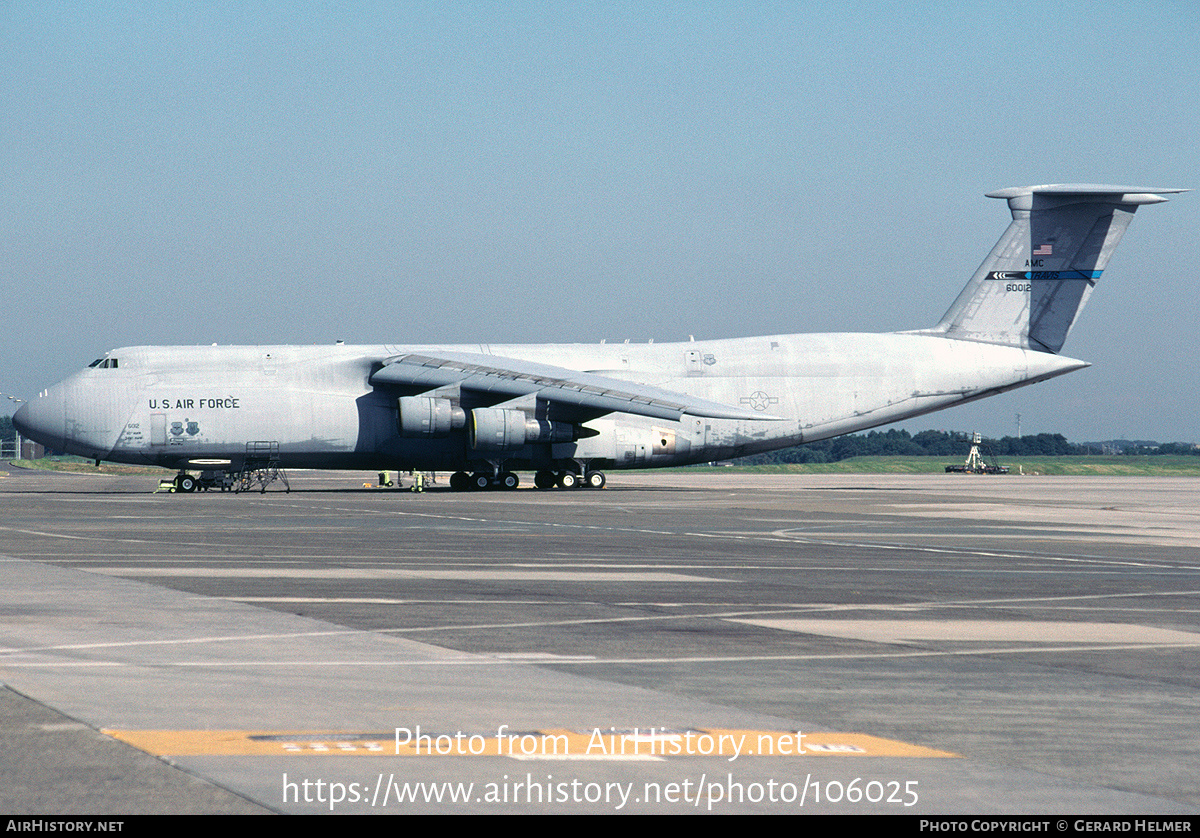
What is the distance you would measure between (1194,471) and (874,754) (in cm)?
A: 9765

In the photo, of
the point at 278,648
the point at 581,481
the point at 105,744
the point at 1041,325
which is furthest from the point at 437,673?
the point at 1041,325

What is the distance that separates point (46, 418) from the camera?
4875cm

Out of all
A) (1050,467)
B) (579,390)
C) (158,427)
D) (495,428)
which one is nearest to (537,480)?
(495,428)

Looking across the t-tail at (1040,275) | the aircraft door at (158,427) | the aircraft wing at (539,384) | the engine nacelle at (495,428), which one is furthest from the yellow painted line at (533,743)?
the t-tail at (1040,275)

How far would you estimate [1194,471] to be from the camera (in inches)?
3821

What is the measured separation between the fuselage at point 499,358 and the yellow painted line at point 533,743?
137 ft

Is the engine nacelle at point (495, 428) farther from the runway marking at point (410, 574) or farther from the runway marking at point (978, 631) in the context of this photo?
the runway marking at point (978, 631)

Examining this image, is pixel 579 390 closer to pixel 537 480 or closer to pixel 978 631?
pixel 537 480

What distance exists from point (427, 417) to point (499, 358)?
3.78 metres

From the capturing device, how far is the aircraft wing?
4678 centimetres

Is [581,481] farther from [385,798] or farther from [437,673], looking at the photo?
[385,798]

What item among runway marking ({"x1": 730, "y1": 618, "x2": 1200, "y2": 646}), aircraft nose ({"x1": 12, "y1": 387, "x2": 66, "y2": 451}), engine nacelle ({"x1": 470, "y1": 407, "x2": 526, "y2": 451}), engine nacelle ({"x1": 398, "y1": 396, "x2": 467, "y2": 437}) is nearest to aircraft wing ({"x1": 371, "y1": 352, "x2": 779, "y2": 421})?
engine nacelle ({"x1": 398, "y1": 396, "x2": 467, "y2": 437})

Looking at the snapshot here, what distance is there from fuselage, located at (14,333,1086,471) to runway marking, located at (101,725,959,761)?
41687 millimetres

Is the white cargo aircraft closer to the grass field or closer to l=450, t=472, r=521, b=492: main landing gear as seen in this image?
l=450, t=472, r=521, b=492: main landing gear
